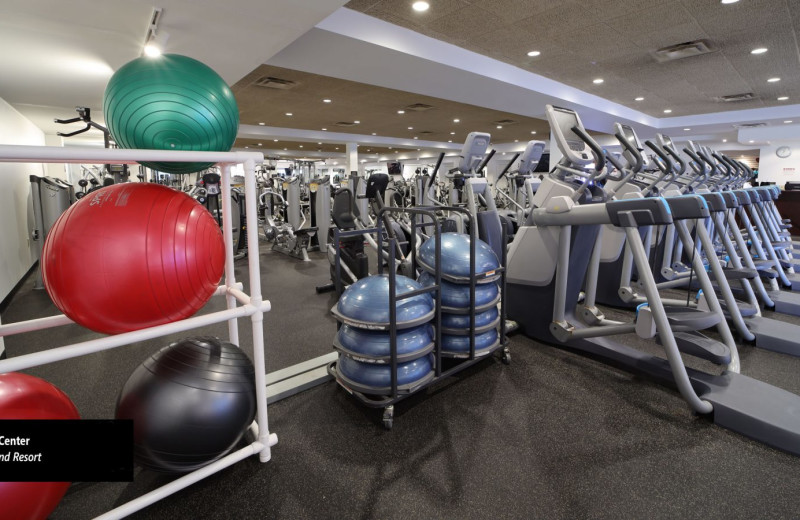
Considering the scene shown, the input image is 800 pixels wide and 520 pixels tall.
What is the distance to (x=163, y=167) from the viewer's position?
157 cm

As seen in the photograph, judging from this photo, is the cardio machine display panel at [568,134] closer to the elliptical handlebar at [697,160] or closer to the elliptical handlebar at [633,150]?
the elliptical handlebar at [633,150]

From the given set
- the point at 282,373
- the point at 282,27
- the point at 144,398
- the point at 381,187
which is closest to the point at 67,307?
the point at 144,398

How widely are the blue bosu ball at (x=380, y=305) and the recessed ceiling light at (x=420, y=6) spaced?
3298 millimetres

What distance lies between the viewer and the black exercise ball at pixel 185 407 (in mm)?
1443

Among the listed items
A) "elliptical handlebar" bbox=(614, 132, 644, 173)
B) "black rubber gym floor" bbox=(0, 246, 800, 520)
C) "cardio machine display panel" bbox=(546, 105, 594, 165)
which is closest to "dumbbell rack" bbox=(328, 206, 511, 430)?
"black rubber gym floor" bbox=(0, 246, 800, 520)

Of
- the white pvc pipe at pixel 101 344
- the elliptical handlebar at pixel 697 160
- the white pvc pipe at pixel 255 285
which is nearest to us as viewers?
the white pvc pipe at pixel 101 344

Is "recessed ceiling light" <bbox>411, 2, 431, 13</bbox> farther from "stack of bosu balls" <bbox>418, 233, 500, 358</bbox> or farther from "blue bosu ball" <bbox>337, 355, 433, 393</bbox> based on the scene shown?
"blue bosu ball" <bbox>337, 355, 433, 393</bbox>

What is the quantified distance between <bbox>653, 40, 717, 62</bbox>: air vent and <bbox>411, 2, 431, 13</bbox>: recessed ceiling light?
12.0 feet

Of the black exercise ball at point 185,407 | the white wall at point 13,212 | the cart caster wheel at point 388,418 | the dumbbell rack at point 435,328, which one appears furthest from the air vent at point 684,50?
the white wall at point 13,212

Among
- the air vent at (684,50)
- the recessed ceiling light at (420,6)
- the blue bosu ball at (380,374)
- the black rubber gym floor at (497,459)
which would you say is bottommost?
the black rubber gym floor at (497,459)

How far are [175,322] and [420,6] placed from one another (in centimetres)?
411

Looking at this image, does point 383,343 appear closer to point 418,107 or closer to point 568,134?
point 568,134

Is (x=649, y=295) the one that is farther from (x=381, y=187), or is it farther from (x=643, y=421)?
(x=381, y=187)

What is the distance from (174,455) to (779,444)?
9.06 ft
